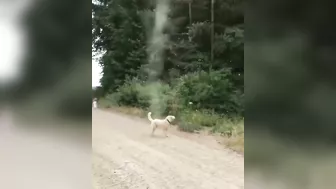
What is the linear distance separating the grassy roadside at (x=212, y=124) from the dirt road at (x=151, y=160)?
0.10 feet

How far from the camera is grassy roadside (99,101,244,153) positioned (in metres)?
1.39

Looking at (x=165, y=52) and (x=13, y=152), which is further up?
(x=165, y=52)

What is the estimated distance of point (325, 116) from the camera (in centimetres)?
138

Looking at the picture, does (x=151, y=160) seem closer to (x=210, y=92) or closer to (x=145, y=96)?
(x=145, y=96)

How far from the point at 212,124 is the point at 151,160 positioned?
268 mm

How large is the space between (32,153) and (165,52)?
602 mm

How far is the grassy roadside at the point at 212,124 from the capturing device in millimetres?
1393

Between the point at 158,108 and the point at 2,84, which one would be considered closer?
the point at 2,84

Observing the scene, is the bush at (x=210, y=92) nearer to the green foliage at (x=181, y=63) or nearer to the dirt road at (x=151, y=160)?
the green foliage at (x=181, y=63)

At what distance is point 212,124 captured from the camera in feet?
4.62

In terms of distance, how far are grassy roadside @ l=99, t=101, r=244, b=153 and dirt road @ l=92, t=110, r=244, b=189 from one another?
0.03 meters

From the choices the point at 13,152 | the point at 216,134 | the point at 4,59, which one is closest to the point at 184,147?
the point at 216,134

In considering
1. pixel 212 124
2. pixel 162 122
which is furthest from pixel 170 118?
pixel 212 124

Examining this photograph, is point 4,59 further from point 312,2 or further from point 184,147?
point 312,2
